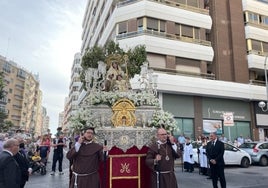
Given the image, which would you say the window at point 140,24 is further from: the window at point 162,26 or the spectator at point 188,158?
the spectator at point 188,158

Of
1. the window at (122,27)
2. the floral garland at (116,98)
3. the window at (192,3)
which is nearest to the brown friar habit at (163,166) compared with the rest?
the floral garland at (116,98)

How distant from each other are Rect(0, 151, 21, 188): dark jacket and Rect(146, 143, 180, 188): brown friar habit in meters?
2.64

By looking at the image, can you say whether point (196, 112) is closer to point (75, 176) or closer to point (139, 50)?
point (139, 50)

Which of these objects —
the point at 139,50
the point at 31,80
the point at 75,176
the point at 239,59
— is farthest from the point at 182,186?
the point at 31,80

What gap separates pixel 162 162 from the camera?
18.4 ft

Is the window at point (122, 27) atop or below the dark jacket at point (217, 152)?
atop

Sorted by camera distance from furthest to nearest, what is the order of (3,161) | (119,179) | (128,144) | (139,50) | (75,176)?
(139,50) < (128,144) < (119,179) < (75,176) < (3,161)

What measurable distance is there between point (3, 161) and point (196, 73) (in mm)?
22807

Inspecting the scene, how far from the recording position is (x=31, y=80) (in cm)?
10969

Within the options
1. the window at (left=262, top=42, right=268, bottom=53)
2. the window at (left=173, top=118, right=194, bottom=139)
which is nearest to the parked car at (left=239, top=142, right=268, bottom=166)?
the window at (left=173, top=118, right=194, bottom=139)

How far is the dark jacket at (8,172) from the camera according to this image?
14.9 ft

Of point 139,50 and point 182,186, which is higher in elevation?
point 139,50

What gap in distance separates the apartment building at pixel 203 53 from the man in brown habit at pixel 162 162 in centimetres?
1682

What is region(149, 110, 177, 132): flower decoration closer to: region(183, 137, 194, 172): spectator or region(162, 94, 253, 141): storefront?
region(183, 137, 194, 172): spectator
